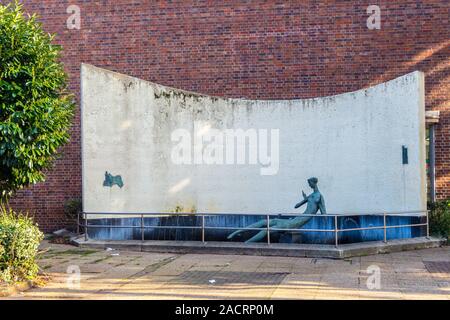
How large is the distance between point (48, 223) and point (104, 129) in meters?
4.35

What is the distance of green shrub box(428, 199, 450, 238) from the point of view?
1321 centimetres

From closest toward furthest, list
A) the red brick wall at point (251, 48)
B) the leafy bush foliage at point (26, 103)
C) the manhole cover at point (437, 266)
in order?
the leafy bush foliage at point (26, 103), the manhole cover at point (437, 266), the red brick wall at point (251, 48)

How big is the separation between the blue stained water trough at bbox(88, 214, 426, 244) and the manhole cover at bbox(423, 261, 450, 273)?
2151 millimetres

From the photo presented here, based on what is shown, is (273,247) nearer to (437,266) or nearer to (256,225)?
(256,225)

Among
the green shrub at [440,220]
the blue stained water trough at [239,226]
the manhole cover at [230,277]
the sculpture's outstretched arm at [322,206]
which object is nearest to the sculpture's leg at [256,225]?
the blue stained water trough at [239,226]

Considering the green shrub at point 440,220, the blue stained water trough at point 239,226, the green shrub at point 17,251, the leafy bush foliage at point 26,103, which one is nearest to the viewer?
the green shrub at point 17,251

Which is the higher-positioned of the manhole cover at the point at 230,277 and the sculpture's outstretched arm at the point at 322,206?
the sculpture's outstretched arm at the point at 322,206

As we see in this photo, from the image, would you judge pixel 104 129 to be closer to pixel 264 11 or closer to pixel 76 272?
pixel 76 272

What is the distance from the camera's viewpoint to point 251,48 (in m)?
15.6

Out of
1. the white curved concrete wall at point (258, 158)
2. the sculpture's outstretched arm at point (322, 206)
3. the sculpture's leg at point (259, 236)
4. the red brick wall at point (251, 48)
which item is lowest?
the sculpture's leg at point (259, 236)

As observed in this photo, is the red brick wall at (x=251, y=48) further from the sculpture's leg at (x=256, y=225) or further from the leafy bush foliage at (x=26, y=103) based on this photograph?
the leafy bush foliage at (x=26, y=103)

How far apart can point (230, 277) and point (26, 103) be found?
447 cm

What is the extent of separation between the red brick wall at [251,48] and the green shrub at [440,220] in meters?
1.05

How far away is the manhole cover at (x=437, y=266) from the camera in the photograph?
9.88 meters
